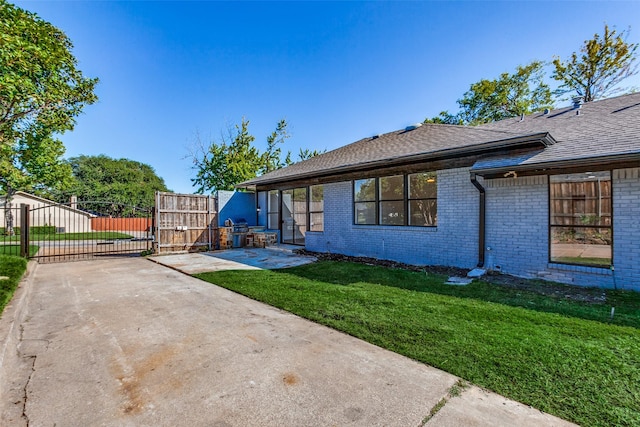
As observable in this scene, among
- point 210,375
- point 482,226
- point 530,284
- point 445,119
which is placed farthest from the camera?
point 445,119

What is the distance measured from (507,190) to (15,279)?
10677 millimetres

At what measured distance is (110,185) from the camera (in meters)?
45.3

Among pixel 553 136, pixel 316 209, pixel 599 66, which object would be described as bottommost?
pixel 316 209

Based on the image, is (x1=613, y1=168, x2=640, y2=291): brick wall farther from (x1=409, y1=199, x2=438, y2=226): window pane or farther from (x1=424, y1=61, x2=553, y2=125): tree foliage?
(x1=424, y1=61, x2=553, y2=125): tree foliage

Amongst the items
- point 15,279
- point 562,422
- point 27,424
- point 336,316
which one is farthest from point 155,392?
point 15,279

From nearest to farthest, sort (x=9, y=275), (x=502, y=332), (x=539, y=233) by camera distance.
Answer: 1. (x=502, y=332)
2. (x=539, y=233)
3. (x=9, y=275)

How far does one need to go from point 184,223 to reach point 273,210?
3801 millimetres

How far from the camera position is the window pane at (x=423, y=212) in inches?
309

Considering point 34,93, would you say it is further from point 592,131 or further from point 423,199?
point 592,131

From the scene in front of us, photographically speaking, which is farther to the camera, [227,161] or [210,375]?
[227,161]

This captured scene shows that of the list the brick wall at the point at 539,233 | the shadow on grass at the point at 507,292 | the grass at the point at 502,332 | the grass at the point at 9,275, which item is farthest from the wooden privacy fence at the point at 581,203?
the grass at the point at 9,275

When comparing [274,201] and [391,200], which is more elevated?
[274,201]

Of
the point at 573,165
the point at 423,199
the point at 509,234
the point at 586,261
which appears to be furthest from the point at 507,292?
the point at 423,199

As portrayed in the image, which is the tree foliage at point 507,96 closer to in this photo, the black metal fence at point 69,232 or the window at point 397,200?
the window at point 397,200
